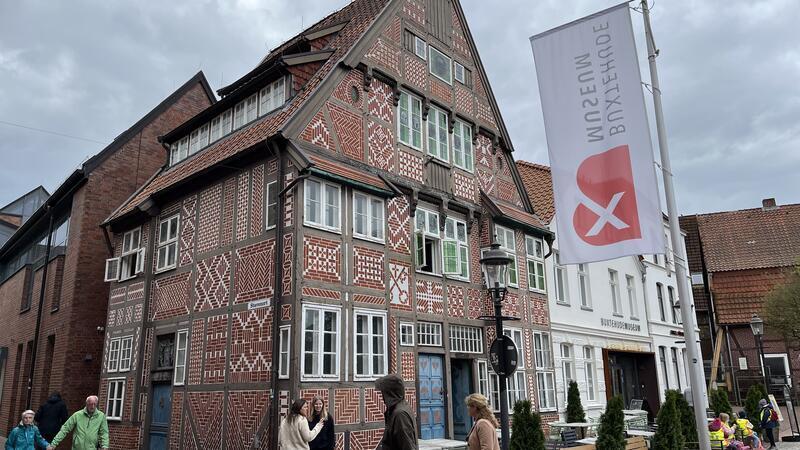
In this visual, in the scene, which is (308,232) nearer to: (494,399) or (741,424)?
(494,399)

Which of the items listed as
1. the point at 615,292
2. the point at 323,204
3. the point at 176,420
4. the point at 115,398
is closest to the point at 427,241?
the point at 323,204

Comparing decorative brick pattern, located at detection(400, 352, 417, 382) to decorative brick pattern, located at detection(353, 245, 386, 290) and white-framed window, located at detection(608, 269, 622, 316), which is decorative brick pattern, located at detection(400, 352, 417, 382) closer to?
decorative brick pattern, located at detection(353, 245, 386, 290)

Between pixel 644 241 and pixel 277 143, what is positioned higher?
pixel 277 143

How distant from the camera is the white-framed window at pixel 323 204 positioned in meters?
13.0

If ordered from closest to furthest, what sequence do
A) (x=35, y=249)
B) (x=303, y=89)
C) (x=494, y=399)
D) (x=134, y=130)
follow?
(x=303, y=89), (x=494, y=399), (x=134, y=130), (x=35, y=249)

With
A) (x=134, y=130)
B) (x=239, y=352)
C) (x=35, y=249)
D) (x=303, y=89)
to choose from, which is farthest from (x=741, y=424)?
(x=35, y=249)

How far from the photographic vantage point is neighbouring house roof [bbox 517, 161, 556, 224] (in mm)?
22234

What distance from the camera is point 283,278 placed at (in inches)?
493

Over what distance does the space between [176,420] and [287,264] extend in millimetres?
5206

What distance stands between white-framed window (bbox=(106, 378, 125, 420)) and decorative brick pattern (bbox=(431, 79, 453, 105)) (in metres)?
11.5

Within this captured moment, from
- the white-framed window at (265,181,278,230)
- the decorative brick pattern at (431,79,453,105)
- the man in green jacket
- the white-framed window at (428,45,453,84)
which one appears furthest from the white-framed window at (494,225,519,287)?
the man in green jacket

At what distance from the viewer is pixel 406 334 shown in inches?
573

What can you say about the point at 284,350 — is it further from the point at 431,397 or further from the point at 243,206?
the point at 431,397

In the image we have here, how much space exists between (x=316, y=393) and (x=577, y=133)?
6.80 metres
